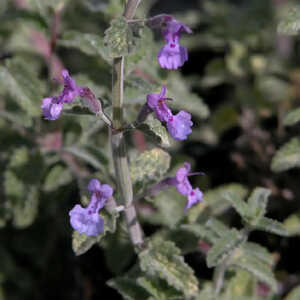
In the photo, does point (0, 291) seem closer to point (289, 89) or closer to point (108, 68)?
point (108, 68)

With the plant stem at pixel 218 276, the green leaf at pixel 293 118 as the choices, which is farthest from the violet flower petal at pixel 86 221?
the green leaf at pixel 293 118

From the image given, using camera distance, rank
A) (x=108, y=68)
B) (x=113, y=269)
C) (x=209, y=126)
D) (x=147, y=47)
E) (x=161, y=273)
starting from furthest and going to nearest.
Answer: (x=209, y=126) < (x=108, y=68) < (x=113, y=269) < (x=147, y=47) < (x=161, y=273)

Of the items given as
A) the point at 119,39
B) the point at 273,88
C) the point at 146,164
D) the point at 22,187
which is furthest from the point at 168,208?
the point at 273,88

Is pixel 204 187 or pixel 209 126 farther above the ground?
pixel 209 126

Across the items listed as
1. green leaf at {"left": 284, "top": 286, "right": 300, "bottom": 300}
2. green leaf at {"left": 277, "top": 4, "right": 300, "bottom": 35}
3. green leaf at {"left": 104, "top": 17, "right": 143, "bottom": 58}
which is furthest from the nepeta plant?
green leaf at {"left": 277, "top": 4, "right": 300, "bottom": 35}

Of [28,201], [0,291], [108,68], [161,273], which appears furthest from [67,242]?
[161,273]

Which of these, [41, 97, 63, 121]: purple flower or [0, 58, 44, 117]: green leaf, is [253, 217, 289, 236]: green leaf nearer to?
[41, 97, 63, 121]: purple flower
